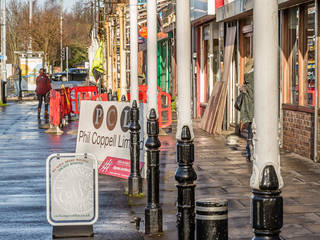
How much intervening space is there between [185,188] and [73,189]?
5.47 ft

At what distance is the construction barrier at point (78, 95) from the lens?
25812 mm

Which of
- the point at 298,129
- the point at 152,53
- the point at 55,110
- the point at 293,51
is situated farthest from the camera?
the point at 55,110

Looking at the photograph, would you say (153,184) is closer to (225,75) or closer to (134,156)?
(134,156)

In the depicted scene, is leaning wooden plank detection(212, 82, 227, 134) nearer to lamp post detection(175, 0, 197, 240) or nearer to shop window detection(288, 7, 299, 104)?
shop window detection(288, 7, 299, 104)

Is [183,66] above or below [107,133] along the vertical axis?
above

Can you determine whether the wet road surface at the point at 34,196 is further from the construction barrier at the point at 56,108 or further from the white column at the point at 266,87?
the white column at the point at 266,87

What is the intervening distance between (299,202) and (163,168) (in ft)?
13.0

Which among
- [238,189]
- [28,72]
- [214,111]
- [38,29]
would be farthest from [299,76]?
[38,29]

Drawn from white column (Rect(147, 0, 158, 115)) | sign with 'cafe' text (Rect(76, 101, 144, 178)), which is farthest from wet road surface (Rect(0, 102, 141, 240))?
white column (Rect(147, 0, 158, 115))

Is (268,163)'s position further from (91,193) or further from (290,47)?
(290,47)

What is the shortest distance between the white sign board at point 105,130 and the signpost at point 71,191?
384cm

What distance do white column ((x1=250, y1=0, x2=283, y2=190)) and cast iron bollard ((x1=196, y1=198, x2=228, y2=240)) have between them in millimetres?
601

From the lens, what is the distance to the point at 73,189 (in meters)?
7.76

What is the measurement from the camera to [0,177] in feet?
40.6
